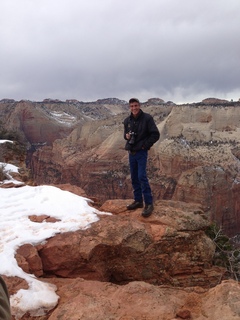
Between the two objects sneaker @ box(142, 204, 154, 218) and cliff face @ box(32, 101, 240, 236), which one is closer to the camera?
sneaker @ box(142, 204, 154, 218)

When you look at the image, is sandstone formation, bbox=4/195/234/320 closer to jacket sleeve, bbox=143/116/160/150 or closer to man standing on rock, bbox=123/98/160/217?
man standing on rock, bbox=123/98/160/217

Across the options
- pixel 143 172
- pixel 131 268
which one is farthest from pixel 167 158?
pixel 131 268

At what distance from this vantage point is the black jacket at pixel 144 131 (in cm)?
576

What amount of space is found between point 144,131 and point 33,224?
96.6 inches

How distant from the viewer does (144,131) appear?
5.79 meters

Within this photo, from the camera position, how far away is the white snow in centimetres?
371

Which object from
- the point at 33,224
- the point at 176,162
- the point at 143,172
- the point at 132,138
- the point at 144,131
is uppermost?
the point at 144,131

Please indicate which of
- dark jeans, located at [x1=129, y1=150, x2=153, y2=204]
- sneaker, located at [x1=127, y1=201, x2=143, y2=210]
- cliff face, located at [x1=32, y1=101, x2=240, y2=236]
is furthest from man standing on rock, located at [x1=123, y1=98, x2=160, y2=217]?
cliff face, located at [x1=32, y1=101, x2=240, y2=236]

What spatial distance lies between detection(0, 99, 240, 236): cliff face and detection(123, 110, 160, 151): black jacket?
20.2 m

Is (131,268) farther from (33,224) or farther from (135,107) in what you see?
(135,107)

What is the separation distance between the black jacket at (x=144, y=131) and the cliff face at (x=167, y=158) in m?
20.2

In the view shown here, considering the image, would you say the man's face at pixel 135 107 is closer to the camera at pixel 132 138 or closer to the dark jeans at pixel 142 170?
the camera at pixel 132 138

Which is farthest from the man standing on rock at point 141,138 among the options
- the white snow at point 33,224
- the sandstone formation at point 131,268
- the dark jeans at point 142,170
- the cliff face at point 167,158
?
the cliff face at point 167,158

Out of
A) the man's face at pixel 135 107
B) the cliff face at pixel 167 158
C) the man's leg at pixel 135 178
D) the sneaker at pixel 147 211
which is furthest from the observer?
the cliff face at pixel 167 158
